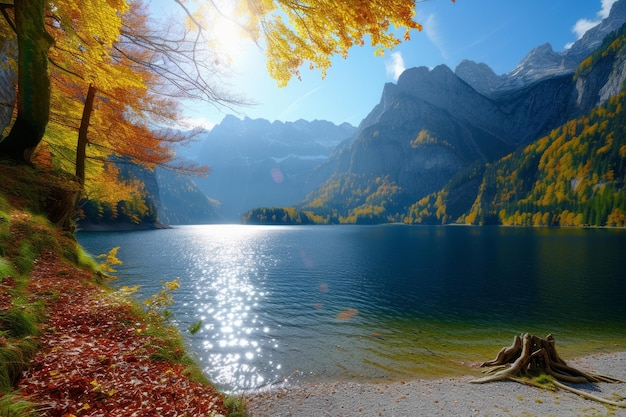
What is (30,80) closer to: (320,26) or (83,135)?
(83,135)

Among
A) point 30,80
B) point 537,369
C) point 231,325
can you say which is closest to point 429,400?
point 537,369

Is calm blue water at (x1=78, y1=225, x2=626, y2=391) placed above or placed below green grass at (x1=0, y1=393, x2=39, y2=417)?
below

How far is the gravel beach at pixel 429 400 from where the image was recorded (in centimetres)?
1118

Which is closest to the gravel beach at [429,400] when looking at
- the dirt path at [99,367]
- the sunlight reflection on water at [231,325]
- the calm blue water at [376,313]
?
the calm blue water at [376,313]

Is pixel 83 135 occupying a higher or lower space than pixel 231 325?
higher

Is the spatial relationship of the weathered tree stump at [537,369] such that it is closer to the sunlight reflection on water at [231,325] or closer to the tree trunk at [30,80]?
the sunlight reflection on water at [231,325]

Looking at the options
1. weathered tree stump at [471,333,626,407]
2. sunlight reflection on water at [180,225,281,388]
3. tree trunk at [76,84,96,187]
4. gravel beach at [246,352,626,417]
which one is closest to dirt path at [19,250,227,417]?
gravel beach at [246,352,626,417]

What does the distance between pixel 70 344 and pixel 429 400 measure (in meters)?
13.4

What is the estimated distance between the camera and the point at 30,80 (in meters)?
11.5

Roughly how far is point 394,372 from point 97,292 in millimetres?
15579

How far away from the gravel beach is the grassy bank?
5306 mm

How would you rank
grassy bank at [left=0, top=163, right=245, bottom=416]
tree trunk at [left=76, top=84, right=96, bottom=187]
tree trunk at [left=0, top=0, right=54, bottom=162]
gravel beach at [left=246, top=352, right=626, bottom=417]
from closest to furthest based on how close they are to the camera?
1. grassy bank at [left=0, top=163, right=245, bottom=416]
2. tree trunk at [left=0, top=0, right=54, bottom=162]
3. gravel beach at [left=246, top=352, right=626, bottom=417]
4. tree trunk at [left=76, top=84, right=96, bottom=187]

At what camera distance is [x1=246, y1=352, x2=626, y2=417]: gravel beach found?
11180 mm

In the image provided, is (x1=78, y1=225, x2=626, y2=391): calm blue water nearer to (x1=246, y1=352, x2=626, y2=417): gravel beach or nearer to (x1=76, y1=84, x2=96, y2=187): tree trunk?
(x1=246, y1=352, x2=626, y2=417): gravel beach
